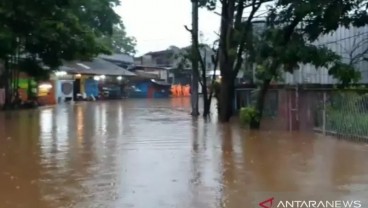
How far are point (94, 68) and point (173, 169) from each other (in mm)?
43226

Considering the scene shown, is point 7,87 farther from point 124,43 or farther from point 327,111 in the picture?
point 124,43

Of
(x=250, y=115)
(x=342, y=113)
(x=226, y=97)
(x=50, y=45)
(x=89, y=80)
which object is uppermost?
(x=50, y=45)

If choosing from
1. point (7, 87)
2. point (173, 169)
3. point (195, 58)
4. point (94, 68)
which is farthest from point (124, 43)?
point (173, 169)

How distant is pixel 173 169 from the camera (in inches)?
340

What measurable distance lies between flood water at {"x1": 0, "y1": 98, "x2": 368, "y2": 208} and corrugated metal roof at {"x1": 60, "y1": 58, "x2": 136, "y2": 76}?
3255 centimetres

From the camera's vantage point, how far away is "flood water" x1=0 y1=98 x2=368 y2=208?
6570mm

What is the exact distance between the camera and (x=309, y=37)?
50.1 feet

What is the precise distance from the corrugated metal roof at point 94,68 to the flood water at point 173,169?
107 feet

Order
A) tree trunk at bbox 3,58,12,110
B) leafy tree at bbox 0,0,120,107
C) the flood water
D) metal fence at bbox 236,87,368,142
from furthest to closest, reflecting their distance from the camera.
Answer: tree trunk at bbox 3,58,12,110 < leafy tree at bbox 0,0,120,107 < metal fence at bbox 236,87,368,142 < the flood water

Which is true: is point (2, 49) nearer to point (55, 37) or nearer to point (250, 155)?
point (55, 37)
